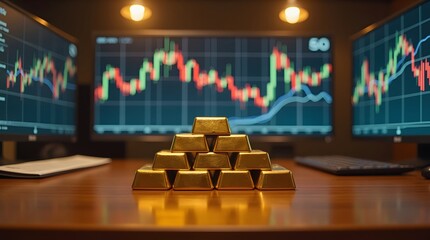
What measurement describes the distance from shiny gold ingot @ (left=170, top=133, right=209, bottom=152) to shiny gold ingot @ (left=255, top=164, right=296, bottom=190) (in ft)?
0.33

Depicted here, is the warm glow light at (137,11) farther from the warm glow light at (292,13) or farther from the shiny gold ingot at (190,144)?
the shiny gold ingot at (190,144)

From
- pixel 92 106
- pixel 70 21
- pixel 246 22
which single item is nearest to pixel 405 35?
pixel 246 22

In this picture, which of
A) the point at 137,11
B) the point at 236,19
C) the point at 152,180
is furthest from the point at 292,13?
the point at 152,180

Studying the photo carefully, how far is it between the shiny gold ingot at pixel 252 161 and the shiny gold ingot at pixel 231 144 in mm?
14

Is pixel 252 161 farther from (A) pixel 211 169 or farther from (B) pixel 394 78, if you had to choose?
(B) pixel 394 78

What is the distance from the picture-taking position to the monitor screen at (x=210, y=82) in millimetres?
1303

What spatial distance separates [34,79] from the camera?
106 centimetres

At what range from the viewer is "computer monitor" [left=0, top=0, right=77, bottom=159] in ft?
3.03

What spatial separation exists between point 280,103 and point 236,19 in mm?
388

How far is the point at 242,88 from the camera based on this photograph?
131cm

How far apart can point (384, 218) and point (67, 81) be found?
112 centimetres

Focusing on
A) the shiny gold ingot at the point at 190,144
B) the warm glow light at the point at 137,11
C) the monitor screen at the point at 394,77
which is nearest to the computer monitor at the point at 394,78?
the monitor screen at the point at 394,77

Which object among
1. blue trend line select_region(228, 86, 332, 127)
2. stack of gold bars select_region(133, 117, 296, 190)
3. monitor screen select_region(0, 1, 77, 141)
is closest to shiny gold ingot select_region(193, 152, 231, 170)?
stack of gold bars select_region(133, 117, 296, 190)

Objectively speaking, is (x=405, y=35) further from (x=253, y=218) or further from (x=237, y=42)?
(x=253, y=218)
